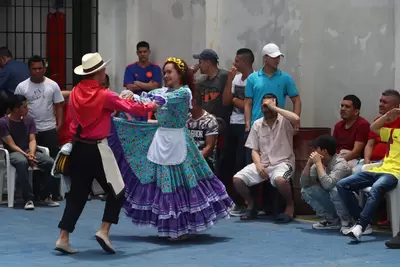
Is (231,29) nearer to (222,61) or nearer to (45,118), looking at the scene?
(222,61)

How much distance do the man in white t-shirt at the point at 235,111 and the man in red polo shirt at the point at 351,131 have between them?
1.42m

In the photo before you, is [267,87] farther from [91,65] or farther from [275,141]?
[91,65]

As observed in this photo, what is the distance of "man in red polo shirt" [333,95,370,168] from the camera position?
11.5 m

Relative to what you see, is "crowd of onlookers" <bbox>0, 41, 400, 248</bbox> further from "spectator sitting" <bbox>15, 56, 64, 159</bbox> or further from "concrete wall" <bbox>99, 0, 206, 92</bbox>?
"concrete wall" <bbox>99, 0, 206, 92</bbox>

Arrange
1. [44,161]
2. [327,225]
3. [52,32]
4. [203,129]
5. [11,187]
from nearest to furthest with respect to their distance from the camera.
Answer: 1. [327,225]
2. [203,129]
3. [11,187]
4. [44,161]
5. [52,32]

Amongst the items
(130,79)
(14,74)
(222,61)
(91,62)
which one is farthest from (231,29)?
(91,62)

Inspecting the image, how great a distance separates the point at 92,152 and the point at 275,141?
2983 millimetres

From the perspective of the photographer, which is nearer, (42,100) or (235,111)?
(235,111)

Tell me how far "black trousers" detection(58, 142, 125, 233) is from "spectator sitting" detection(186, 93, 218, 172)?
6.41 ft

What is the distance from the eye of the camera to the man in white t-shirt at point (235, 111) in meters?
12.7

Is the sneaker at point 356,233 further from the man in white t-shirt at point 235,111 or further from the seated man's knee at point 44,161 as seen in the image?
the seated man's knee at point 44,161

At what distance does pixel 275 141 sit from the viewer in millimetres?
11781

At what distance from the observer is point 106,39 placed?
1670cm

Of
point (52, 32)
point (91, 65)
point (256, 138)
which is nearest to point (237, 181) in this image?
point (256, 138)
